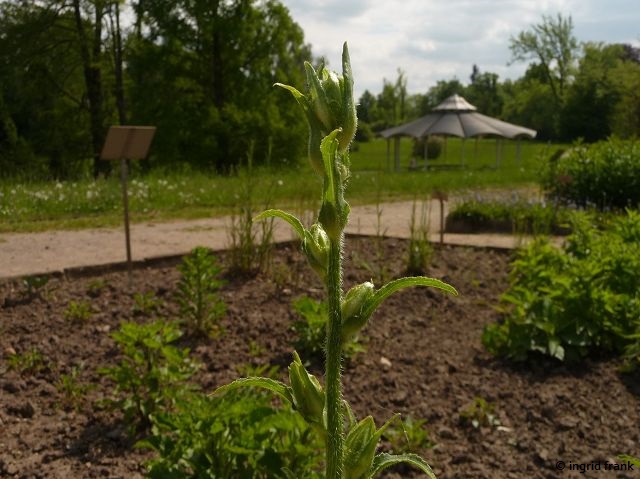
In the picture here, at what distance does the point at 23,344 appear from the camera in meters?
4.27

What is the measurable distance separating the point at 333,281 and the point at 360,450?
0.28m

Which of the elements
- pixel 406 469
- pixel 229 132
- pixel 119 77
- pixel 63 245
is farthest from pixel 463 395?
pixel 119 77

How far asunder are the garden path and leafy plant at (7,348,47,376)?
177 centimetres

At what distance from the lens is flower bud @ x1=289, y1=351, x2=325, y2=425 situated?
1.05 metres

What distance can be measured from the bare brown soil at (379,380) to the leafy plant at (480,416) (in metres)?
0.03

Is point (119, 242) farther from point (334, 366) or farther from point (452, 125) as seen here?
point (452, 125)

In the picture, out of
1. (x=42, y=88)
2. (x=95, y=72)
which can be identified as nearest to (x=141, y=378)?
(x=95, y=72)

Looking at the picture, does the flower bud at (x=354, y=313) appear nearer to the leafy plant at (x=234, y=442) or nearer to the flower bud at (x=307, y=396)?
the flower bud at (x=307, y=396)

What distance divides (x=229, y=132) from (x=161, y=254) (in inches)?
748

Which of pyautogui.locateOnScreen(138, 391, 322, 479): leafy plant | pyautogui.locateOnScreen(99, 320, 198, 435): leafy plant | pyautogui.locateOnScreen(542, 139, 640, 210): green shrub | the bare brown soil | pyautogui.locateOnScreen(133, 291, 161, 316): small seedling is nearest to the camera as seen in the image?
pyautogui.locateOnScreen(138, 391, 322, 479): leafy plant

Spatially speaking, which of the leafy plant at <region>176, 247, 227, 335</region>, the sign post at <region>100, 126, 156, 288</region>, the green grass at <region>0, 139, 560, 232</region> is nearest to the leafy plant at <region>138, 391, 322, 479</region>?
the leafy plant at <region>176, 247, 227, 335</region>

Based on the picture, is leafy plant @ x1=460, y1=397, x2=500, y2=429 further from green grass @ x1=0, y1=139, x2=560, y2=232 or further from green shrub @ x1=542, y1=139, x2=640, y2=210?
green shrub @ x1=542, y1=139, x2=640, y2=210

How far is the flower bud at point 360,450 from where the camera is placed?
3.53ft

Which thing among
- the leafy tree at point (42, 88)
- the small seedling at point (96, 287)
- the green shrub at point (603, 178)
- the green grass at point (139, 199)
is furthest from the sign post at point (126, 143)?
the leafy tree at point (42, 88)
